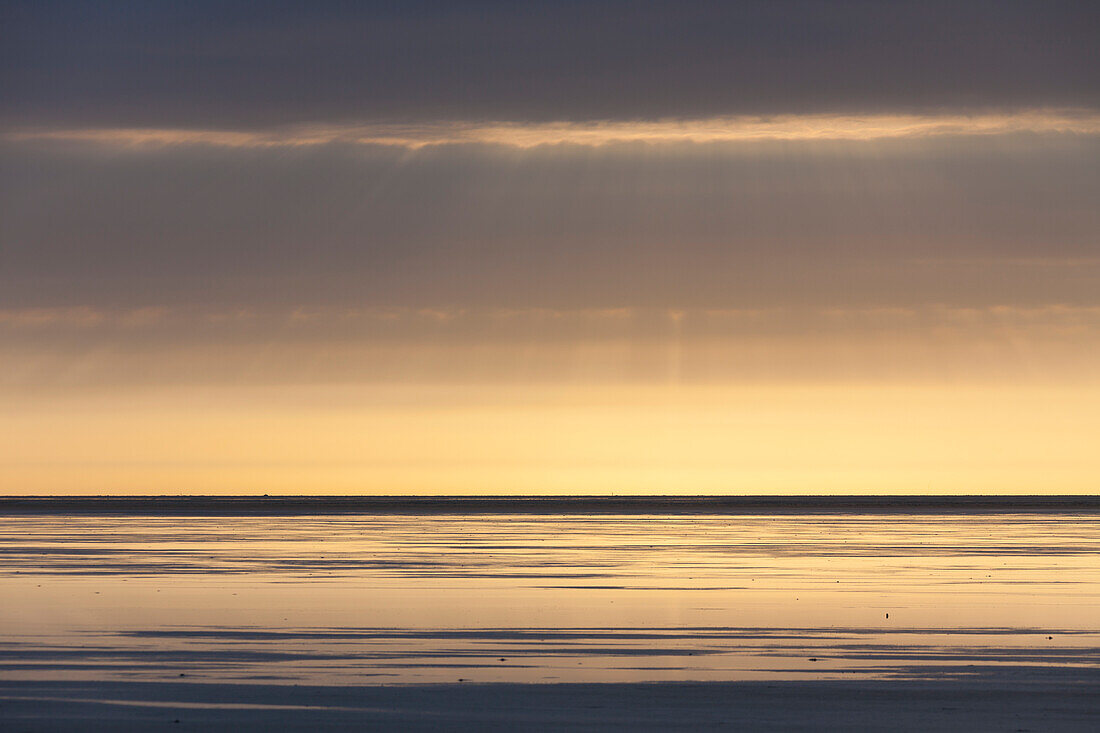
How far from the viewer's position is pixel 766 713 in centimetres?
2159

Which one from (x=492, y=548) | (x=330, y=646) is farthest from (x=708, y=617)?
(x=492, y=548)

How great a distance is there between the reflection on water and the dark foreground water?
0.32ft

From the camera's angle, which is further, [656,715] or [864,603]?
[864,603]

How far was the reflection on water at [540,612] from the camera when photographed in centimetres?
2636

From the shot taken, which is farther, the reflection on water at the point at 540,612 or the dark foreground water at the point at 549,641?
the reflection on water at the point at 540,612

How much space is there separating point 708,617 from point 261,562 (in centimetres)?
2215

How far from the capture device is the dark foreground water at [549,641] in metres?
21.9

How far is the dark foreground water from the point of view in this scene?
21.9m

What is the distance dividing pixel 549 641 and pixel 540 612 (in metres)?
5.15

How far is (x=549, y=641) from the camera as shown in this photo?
96.8 feet

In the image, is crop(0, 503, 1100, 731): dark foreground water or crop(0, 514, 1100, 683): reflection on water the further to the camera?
crop(0, 514, 1100, 683): reflection on water

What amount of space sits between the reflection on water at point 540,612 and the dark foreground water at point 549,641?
10 cm

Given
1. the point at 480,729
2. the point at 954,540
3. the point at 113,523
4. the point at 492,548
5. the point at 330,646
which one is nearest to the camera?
the point at 480,729

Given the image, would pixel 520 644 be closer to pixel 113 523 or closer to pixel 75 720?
pixel 75 720
